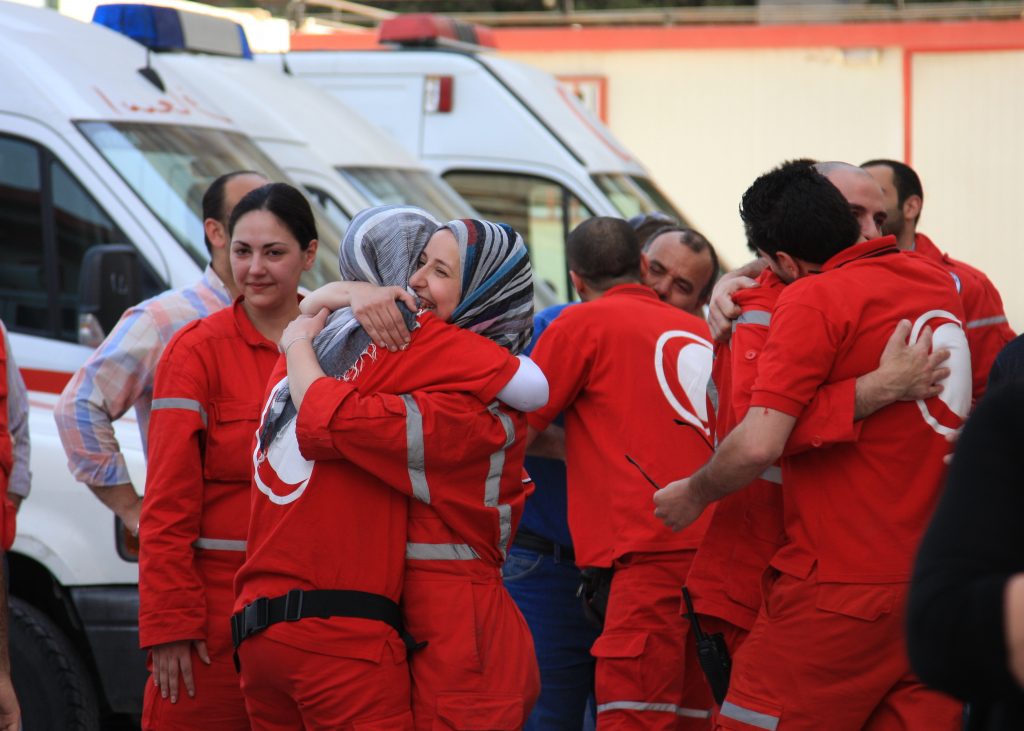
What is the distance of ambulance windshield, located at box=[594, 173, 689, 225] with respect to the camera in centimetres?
1029

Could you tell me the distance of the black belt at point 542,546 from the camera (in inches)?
195

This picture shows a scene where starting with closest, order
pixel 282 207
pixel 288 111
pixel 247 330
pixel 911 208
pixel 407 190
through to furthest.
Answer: pixel 247 330 → pixel 282 207 → pixel 911 208 → pixel 288 111 → pixel 407 190

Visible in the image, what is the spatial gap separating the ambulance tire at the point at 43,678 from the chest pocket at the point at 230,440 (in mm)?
1666

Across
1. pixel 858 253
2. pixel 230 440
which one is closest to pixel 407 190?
pixel 230 440

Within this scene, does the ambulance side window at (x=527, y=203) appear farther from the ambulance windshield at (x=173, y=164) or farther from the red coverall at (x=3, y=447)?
the red coverall at (x=3, y=447)

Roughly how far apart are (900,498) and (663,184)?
14180 millimetres

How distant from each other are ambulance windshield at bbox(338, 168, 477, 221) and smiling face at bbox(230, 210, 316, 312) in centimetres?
461

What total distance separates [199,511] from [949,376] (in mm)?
1826

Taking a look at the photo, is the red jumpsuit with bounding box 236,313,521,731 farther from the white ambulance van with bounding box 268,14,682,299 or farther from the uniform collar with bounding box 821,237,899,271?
the white ambulance van with bounding box 268,14,682,299

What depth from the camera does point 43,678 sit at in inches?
204

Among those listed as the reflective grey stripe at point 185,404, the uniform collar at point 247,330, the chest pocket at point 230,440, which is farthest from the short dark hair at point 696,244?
the reflective grey stripe at point 185,404

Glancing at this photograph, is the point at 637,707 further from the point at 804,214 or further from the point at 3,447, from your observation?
the point at 3,447

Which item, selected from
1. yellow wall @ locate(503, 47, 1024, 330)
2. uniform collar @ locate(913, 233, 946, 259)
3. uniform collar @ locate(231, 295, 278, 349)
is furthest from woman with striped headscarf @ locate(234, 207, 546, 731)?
yellow wall @ locate(503, 47, 1024, 330)

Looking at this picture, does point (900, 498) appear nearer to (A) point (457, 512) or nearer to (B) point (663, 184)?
(A) point (457, 512)
